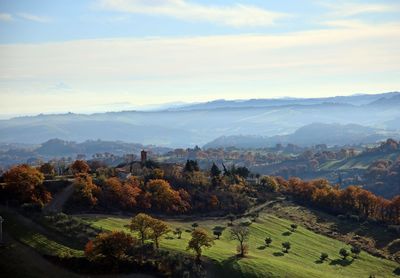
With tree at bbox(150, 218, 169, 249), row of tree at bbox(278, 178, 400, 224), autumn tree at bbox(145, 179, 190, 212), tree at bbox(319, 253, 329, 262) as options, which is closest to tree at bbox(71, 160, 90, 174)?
autumn tree at bbox(145, 179, 190, 212)

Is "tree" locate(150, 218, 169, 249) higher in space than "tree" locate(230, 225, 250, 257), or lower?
higher

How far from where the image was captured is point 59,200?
94.8m

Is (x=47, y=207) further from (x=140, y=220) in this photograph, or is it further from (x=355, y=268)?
(x=355, y=268)

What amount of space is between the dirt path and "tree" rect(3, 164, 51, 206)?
4.31ft

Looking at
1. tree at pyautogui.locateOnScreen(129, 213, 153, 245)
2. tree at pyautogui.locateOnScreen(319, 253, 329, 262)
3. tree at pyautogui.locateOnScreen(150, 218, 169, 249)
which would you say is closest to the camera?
tree at pyautogui.locateOnScreen(150, 218, 169, 249)

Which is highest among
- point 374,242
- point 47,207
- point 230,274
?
point 47,207

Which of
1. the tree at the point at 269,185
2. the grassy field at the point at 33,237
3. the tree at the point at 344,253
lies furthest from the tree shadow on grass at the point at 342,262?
the tree at the point at 269,185

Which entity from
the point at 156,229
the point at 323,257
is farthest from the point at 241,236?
the point at 156,229

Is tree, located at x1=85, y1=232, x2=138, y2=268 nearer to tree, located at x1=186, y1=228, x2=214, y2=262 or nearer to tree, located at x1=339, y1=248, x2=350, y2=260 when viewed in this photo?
tree, located at x1=186, y1=228, x2=214, y2=262

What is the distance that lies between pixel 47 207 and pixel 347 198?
82.1 meters

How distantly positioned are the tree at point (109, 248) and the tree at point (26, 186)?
23.8 meters

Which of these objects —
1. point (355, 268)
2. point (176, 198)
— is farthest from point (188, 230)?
point (355, 268)

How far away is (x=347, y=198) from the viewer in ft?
445

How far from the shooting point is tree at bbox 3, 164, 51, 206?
88.1 m
